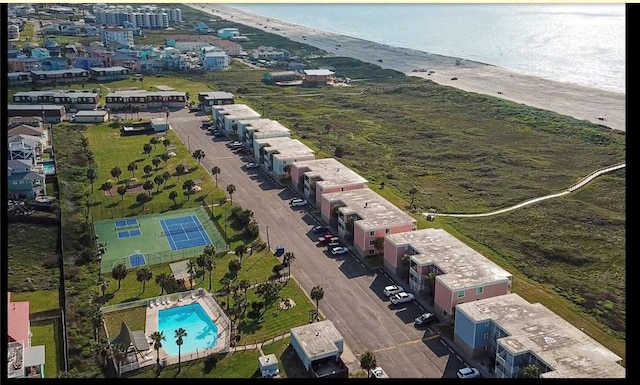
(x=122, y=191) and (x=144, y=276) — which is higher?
(x=122, y=191)

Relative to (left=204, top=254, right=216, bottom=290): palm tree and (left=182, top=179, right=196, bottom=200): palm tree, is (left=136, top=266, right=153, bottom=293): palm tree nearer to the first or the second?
(left=204, top=254, right=216, bottom=290): palm tree

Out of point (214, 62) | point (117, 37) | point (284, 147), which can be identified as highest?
point (117, 37)

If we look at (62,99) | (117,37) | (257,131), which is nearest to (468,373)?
(257,131)

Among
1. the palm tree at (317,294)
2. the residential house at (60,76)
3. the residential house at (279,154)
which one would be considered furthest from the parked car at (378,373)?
the residential house at (60,76)

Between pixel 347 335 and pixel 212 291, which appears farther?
pixel 212 291

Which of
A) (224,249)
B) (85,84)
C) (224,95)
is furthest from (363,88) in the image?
(224,249)

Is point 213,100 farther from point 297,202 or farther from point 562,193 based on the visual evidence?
point 562,193

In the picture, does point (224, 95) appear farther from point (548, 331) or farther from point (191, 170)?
point (548, 331)
